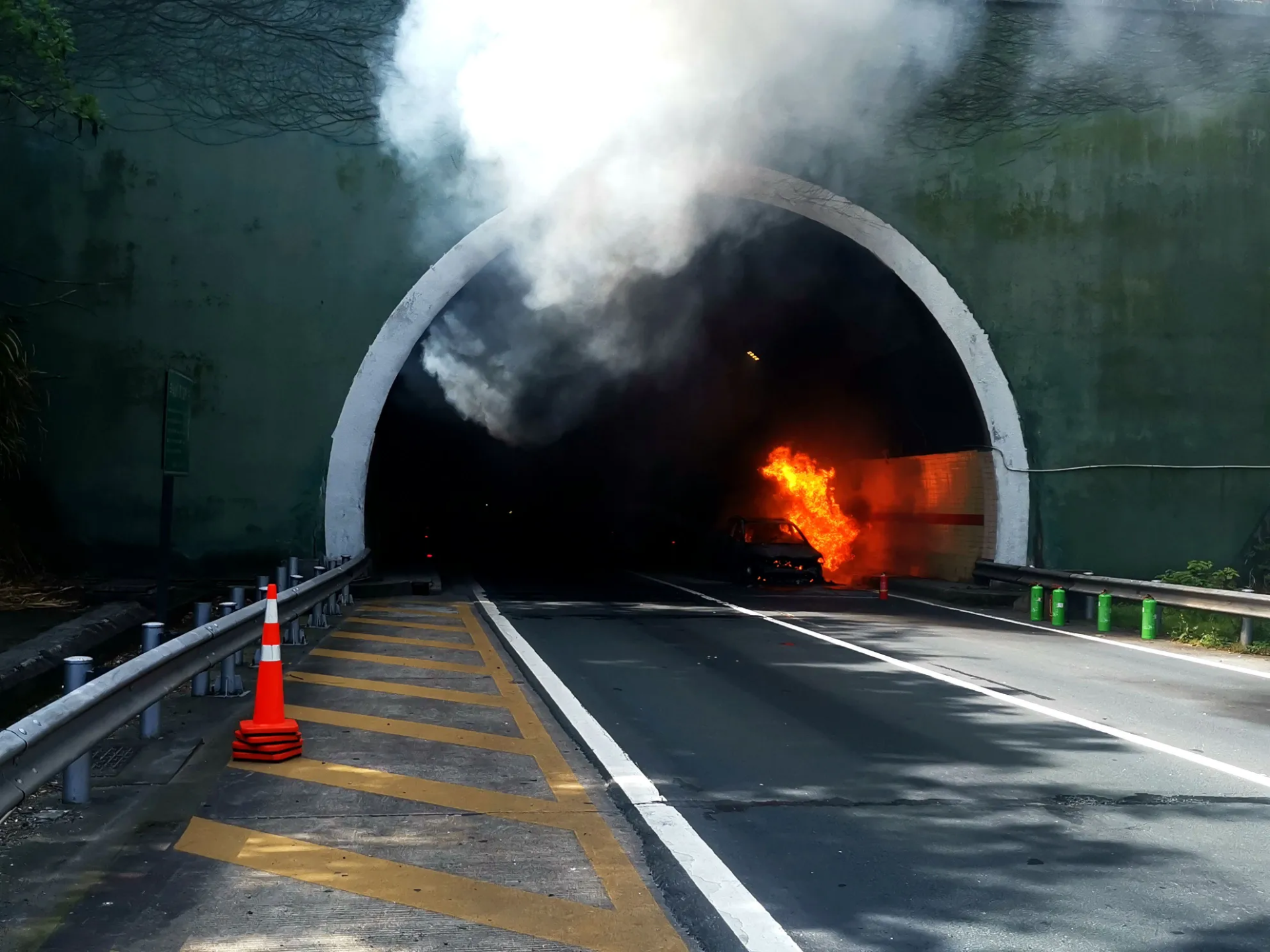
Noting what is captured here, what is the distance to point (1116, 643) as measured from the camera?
13211mm

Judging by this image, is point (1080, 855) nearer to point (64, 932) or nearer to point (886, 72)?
point (64, 932)

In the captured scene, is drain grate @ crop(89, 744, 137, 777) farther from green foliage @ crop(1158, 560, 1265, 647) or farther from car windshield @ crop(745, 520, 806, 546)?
car windshield @ crop(745, 520, 806, 546)

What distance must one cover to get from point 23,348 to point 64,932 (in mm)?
14167

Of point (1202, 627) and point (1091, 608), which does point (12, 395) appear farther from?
point (1202, 627)

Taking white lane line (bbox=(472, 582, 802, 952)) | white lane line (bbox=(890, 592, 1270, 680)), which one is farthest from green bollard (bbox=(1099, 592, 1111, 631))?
white lane line (bbox=(472, 582, 802, 952))

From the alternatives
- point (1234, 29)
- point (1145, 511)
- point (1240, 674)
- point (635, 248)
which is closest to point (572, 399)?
point (635, 248)

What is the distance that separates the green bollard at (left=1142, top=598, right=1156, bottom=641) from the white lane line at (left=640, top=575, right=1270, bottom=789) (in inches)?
151

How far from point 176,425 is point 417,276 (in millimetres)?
8645

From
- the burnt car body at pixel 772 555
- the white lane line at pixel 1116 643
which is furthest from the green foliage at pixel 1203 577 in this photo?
the burnt car body at pixel 772 555

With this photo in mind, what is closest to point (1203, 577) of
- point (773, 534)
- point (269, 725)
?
point (773, 534)

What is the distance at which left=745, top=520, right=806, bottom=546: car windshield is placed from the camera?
2200 cm

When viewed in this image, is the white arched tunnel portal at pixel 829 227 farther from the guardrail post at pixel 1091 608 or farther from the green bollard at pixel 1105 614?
the green bollard at pixel 1105 614

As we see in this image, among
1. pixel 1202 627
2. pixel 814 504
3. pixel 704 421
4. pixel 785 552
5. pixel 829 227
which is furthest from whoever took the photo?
pixel 704 421

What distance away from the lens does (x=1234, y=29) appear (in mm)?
18938
